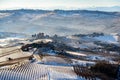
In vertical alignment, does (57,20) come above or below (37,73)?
below

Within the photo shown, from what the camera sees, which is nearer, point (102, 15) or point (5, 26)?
point (5, 26)

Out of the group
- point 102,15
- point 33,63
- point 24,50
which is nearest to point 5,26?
point 102,15

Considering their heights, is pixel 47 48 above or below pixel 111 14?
above

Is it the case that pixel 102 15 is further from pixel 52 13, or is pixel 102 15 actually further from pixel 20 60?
pixel 20 60

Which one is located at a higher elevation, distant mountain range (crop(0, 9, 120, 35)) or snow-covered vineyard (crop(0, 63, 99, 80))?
snow-covered vineyard (crop(0, 63, 99, 80))

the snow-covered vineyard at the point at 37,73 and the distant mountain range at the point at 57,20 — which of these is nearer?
the snow-covered vineyard at the point at 37,73

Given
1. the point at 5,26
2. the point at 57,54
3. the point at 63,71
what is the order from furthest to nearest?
the point at 5,26
the point at 57,54
the point at 63,71

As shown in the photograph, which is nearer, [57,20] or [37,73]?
[37,73]

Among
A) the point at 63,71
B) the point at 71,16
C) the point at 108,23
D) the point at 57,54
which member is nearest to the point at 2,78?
the point at 63,71

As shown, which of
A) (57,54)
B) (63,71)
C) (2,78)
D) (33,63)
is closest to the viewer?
(2,78)

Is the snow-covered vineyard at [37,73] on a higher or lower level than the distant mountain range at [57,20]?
higher

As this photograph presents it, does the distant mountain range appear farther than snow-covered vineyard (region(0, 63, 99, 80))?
Yes
